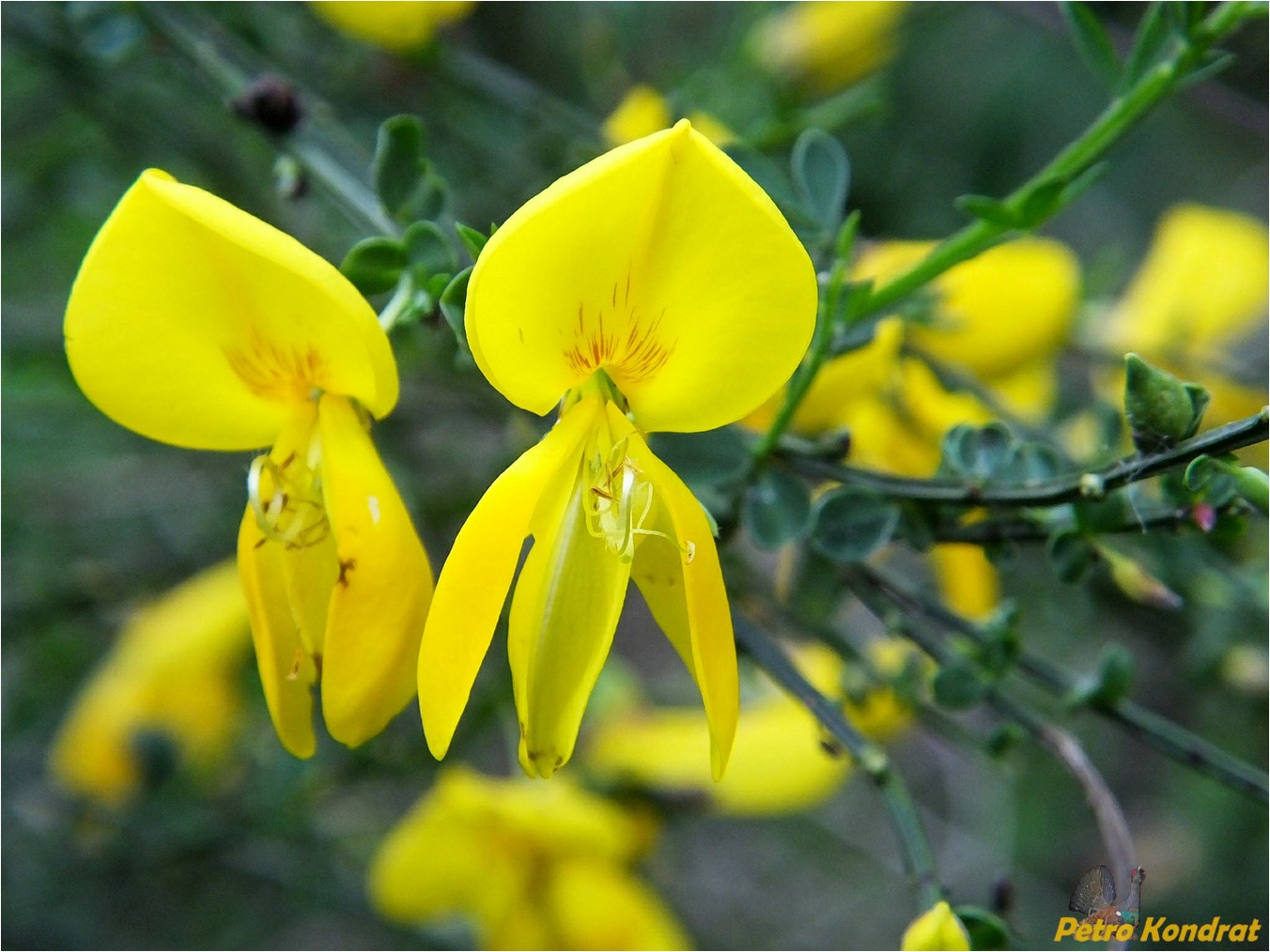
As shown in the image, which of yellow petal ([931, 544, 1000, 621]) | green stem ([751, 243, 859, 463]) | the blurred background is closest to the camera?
green stem ([751, 243, 859, 463])

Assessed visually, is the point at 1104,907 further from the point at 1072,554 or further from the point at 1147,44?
the point at 1147,44

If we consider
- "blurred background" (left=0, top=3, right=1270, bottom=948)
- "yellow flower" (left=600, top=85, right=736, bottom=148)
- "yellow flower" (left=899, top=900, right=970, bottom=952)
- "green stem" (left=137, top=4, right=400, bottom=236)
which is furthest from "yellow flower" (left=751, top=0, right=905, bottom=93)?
"yellow flower" (left=899, top=900, right=970, bottom=952)

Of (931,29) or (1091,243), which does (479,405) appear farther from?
(1091,243)

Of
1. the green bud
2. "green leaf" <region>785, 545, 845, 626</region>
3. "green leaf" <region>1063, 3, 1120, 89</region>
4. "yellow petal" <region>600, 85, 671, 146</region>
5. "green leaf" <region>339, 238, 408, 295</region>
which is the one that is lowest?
"green leaf" <region>785, 545, 845, 626</region>

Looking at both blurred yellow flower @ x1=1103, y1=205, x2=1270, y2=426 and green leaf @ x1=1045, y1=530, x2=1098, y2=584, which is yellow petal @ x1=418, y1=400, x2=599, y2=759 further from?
blurred yellow flower @ x1=1103, y1=205, x2=1270, y2=426

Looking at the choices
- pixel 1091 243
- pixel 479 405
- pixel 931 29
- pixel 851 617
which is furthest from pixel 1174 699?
pixel 479 405

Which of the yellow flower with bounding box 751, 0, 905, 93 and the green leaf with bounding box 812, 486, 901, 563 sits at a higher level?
the green leaf with bounding box 812, 486, 901, 563

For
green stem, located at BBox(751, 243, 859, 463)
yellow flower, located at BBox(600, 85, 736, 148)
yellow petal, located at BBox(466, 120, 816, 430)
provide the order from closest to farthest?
yellow petal, located at BBox(466, 120, 816, 430) < green stem, located at BBox(751, 243, 859, 463) < yellow flower, located at BBox(600, 85, 736, 148)
